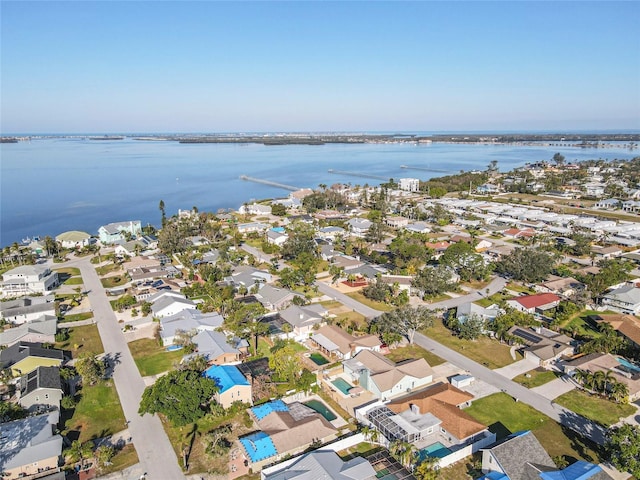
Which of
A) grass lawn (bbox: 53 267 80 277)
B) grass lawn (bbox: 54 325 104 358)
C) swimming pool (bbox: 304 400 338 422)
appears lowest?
swimming pool (bbox: 304 400 338 422)

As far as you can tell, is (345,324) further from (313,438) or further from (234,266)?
(234,266)

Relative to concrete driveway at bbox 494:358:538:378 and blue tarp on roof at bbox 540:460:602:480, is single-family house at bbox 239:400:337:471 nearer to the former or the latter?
blue tarp on roof at bbox 540:460:602:480

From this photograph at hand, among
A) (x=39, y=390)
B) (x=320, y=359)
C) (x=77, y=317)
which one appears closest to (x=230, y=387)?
(x=320, y=359)

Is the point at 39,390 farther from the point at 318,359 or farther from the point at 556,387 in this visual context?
the point at 556,387

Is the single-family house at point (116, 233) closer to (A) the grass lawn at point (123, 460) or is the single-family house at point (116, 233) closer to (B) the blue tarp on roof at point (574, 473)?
(A) the grass lawn at point (123, 460)

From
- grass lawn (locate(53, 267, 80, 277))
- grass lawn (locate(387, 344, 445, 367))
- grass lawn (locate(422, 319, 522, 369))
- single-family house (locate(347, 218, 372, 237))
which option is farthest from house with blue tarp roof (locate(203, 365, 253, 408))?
single-family house (locate(347, 218, 372, 237))

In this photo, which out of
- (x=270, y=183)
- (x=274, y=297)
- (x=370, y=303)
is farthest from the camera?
(x=270, y=183)

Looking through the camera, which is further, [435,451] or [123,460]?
[435,451]
